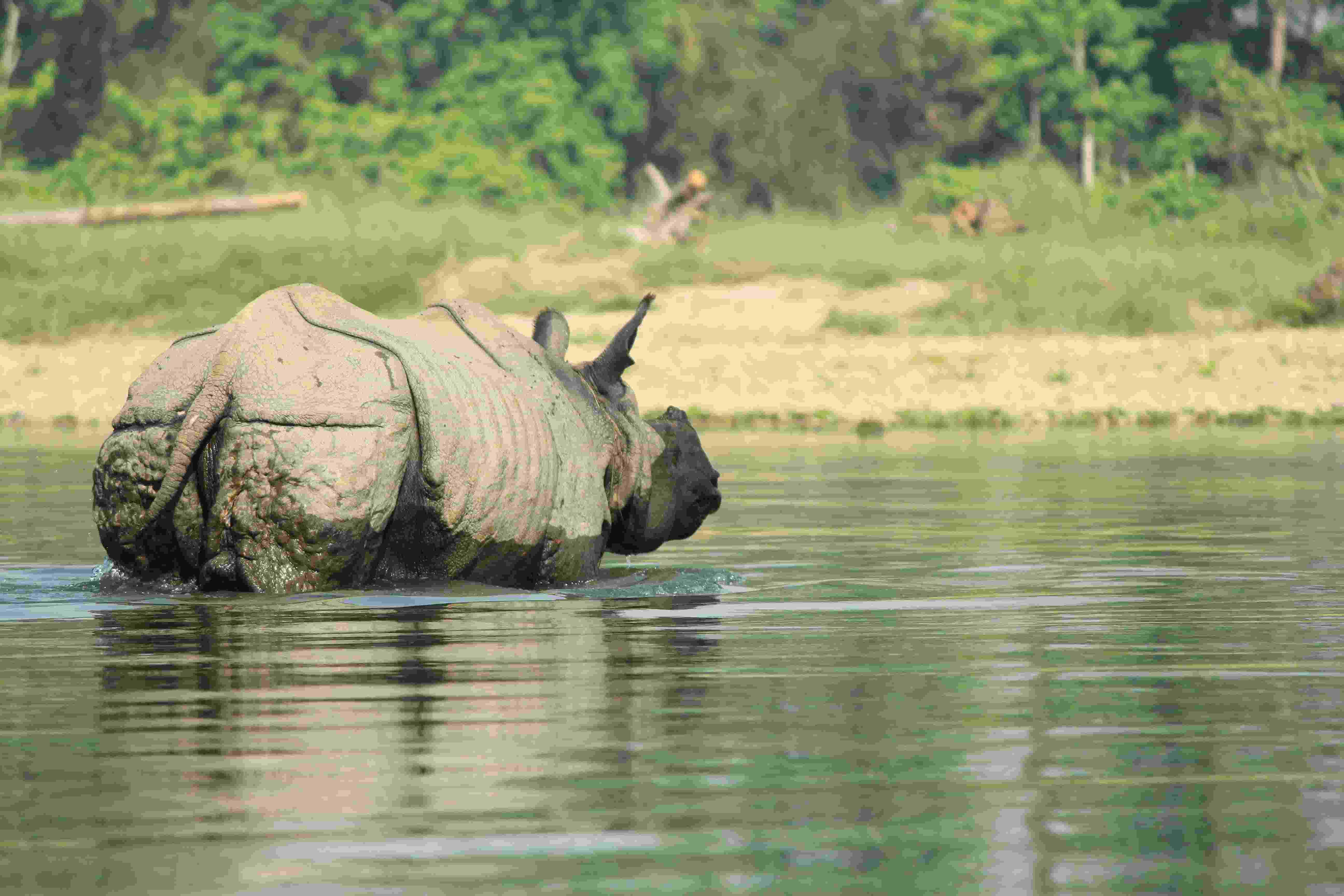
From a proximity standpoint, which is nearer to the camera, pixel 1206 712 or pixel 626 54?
pixel 1206 712

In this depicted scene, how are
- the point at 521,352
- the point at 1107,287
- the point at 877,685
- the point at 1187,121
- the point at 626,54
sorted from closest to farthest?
the point at 877,685, the point at 521,352, the point at 1107,287, the point at 1187,121, the point at 626,54

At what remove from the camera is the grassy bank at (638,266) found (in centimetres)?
2983

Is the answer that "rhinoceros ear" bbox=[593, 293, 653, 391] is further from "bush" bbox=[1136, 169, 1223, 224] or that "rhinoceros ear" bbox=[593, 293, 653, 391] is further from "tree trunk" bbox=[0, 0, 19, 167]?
"tree trunk" bbox=[0, 0, 19, 167]

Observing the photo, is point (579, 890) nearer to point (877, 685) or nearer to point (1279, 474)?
point (877, 685)

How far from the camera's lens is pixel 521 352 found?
9398 millimetres

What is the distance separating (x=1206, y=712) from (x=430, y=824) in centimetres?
236

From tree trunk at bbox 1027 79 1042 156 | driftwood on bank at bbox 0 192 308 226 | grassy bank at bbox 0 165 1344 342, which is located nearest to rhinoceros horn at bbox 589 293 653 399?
grassy bank at bbox 0 165 1344 342

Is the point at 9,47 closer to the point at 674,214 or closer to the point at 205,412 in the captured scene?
the point at 674,214

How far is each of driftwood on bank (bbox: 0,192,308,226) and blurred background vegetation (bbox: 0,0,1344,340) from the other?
0.61m

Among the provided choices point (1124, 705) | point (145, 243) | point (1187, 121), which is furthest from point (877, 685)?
point (1187, 121)

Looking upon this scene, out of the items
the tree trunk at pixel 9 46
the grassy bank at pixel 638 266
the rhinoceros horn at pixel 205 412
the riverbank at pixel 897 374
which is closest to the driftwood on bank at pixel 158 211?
the grassy bank at pixel 638 266

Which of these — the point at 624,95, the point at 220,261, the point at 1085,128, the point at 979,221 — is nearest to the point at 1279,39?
the point at 1085,128

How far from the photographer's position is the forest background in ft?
105

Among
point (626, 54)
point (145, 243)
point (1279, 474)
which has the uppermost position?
point (626, 54)
